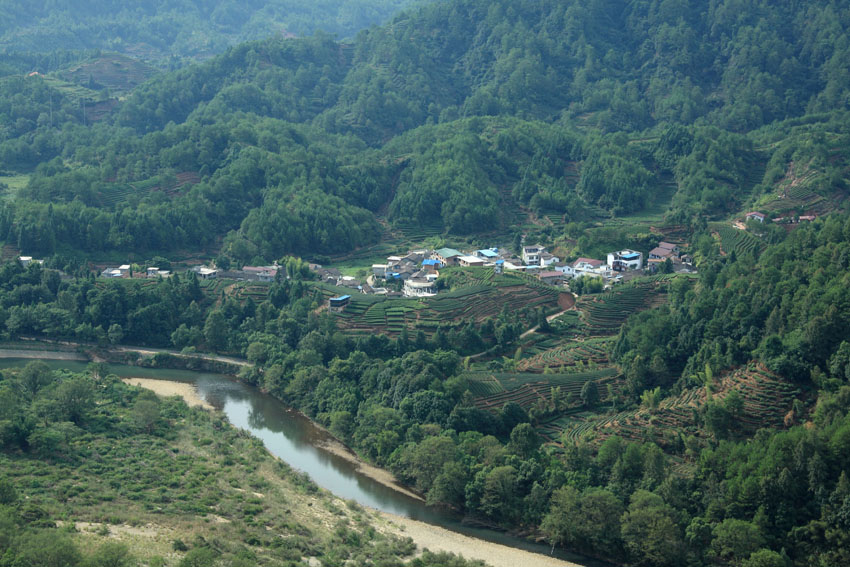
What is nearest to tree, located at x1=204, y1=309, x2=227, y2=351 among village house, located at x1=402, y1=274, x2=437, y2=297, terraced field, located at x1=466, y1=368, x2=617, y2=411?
village house, located at x1=402, y1=274, x2=437, y2=297

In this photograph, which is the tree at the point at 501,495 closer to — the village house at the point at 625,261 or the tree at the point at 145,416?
the tree at the point at 145,416

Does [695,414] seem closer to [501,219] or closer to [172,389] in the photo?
[172,389]

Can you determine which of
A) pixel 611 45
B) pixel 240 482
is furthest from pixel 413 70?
pixel 240 482

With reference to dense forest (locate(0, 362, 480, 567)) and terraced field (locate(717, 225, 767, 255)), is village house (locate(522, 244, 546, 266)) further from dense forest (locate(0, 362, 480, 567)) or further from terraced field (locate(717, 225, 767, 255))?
dense forest (locate(0, 362, 480, 567))

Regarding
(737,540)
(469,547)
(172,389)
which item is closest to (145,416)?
(172,389)

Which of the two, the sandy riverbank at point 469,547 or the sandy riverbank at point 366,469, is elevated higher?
the sandy riverbank at point 366,469

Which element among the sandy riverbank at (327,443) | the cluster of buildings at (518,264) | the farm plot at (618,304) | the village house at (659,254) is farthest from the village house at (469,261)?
the sandy riverbank at (327,443)

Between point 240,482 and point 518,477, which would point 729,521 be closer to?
point 518,477
